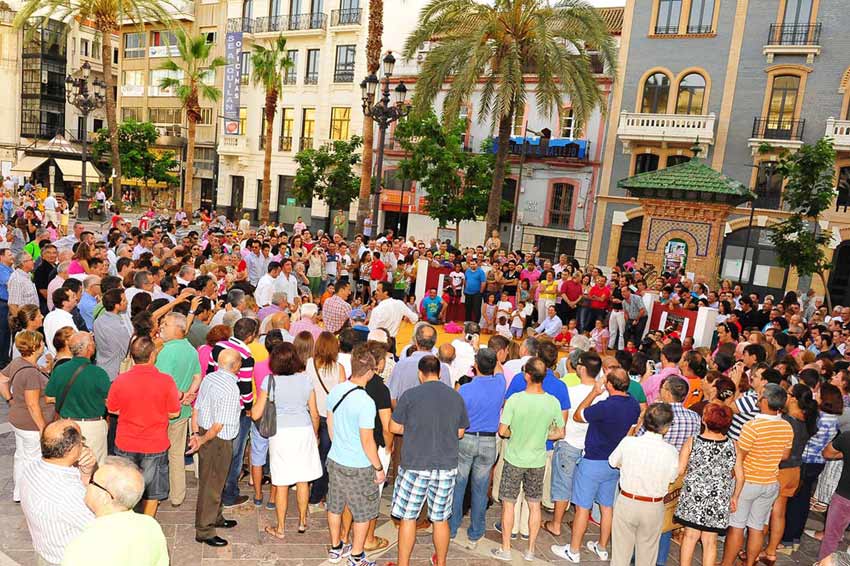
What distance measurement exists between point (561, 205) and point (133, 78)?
36.7m

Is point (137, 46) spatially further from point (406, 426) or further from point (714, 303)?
point (406, 426)

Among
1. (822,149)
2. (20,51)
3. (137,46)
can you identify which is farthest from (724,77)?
(20,51)

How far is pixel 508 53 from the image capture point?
20.2m

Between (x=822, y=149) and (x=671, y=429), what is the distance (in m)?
14.2

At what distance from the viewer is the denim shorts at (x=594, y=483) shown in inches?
227

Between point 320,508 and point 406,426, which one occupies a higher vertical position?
point 406,426

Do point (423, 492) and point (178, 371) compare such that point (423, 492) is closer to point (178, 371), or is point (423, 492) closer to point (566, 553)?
point (566, 553)

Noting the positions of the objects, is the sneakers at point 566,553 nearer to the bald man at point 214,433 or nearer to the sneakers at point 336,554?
the sneakers at point 336,554

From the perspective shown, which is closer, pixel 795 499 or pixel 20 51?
pixel 795 499

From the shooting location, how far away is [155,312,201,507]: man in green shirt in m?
5.78

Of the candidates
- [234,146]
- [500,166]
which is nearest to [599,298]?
[500,166]

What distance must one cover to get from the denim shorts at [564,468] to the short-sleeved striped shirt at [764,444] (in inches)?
56.8

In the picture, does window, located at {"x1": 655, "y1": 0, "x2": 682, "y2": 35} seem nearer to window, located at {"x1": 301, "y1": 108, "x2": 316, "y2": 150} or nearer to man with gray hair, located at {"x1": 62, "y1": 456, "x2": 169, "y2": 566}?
window, located at {"x1": 301, "y1": 108, "x2": 316, "y2": 150}

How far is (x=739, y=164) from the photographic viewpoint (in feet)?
88.0
